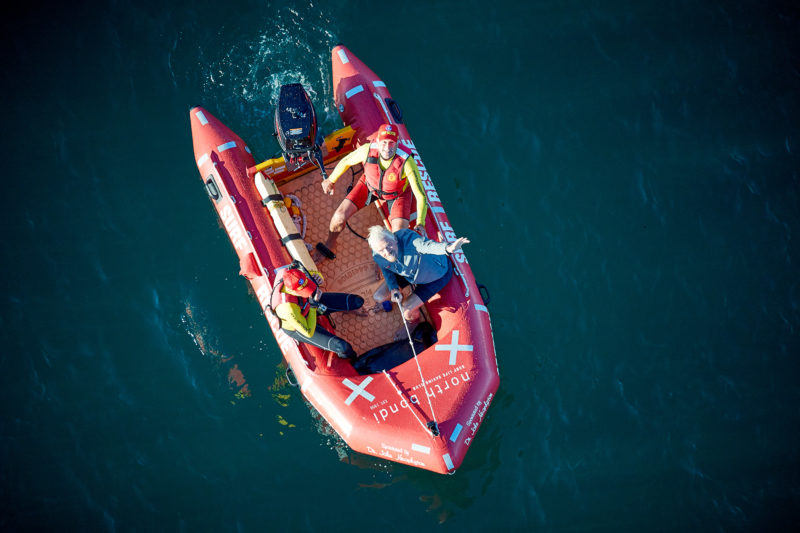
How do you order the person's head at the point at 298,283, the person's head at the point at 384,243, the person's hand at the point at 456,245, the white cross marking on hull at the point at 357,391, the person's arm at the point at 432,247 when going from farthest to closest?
the white cross marking on hull at the point at 357,391, the person's head at the point at 298,283, the person's head at the point at 384,243, the person's arm at the point at 432,247, the person's hand at the point at 456,245

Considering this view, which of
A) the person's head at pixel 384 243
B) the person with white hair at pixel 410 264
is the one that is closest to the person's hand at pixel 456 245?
the person with white hair at pixel 410 264

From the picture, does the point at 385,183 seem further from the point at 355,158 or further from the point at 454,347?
the point at 454,347

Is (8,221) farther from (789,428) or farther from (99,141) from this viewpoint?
(789,428)

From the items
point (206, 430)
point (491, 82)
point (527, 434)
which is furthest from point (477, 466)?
point (491, 82)

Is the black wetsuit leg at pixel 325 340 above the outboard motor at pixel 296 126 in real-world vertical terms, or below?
below

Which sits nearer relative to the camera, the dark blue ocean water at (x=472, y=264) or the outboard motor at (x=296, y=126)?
the outboard motor at (x=296, y=126)

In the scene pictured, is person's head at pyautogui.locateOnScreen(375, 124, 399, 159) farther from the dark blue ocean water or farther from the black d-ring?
the black d-ring

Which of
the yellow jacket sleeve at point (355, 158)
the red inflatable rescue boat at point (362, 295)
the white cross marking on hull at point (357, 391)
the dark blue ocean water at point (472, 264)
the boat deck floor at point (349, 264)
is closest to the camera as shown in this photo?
the red inflatable rescue boat at point (362, 295)

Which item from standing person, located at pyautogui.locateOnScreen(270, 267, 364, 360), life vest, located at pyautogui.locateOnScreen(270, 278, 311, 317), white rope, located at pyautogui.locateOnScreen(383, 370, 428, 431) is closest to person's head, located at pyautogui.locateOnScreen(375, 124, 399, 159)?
standing person, located at pyautogui.locateOnScreen(270, 267, 364, 360)

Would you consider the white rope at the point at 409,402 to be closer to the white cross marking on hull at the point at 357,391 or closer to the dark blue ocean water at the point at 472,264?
the white cross marking on hull at the point at 357,391
